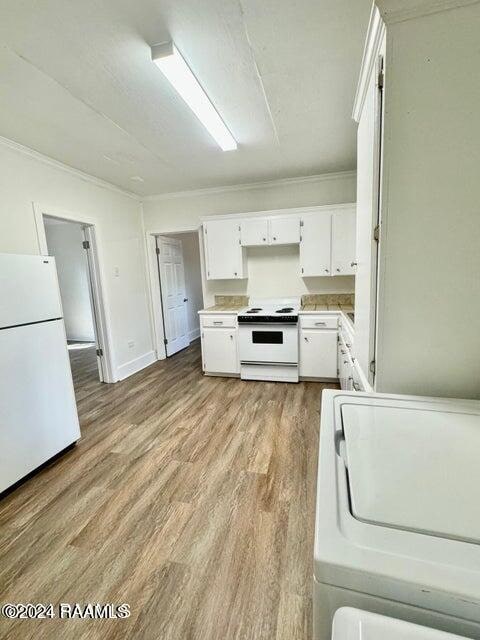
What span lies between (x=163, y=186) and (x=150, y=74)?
7.31 feet

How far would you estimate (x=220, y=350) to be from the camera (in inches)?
146

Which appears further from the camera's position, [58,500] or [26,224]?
[26,224]

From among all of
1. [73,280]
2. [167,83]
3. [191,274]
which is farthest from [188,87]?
[73,280]

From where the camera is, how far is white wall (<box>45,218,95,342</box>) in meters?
5.91

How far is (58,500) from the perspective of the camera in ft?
5.89

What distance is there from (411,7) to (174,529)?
2.36 m

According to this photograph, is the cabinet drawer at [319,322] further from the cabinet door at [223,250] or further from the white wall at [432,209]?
the white wall at [432,209]

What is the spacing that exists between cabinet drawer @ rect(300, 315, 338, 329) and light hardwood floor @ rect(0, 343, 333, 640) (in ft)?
3.33

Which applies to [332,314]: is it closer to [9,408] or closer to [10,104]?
[9,408]

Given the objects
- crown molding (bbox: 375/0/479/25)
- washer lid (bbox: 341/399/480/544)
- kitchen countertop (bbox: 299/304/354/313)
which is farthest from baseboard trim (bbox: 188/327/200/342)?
crown molding (bbox: 375/0/479/25)

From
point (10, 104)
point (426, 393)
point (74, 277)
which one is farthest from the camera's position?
point (74, 277)

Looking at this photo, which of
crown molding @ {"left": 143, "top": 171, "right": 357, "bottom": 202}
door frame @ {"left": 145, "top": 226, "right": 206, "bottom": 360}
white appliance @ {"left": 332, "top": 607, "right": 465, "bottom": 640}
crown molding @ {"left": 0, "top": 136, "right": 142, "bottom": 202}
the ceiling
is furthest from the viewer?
door frame @ {"left": 145, "top": 226, "right": 206, "bottom": 360}

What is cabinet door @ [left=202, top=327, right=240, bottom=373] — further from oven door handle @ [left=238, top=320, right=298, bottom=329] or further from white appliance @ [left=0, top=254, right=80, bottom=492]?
white appliance @ [left=0, top=254, right=80, bottom=492]

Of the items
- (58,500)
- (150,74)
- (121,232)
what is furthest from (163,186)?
(58,500)
